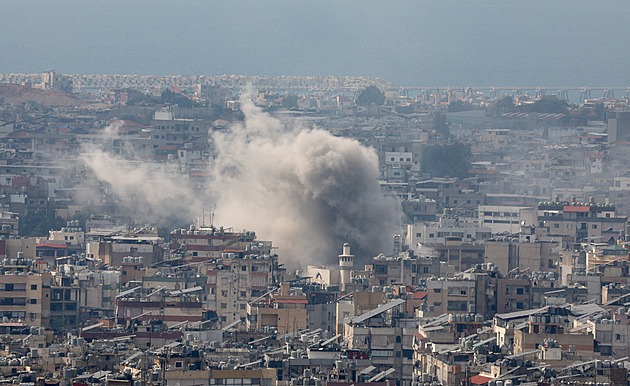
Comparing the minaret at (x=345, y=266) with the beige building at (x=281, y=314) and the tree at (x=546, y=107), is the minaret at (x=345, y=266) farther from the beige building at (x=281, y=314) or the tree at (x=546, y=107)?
the tree at (x=546, y=107)

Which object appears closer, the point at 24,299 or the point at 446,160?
the point at 24,299

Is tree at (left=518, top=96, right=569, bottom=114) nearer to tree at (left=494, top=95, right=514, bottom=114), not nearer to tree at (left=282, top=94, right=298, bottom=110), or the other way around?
tree at (left=494, top=95, right=514, bottom=114)

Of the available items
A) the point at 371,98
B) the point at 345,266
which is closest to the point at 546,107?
the point at 371,98

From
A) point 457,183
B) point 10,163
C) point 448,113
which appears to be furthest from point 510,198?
point 448,113

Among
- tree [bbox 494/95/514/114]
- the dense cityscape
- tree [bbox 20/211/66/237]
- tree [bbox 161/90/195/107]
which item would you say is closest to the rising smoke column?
the dense cityscape

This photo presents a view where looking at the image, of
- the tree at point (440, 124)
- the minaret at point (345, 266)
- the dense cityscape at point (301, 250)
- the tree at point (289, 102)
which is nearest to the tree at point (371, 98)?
the tree at point (289, 102)

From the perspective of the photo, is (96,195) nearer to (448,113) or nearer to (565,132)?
(565,132)

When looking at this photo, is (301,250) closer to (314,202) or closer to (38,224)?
(314,202)
